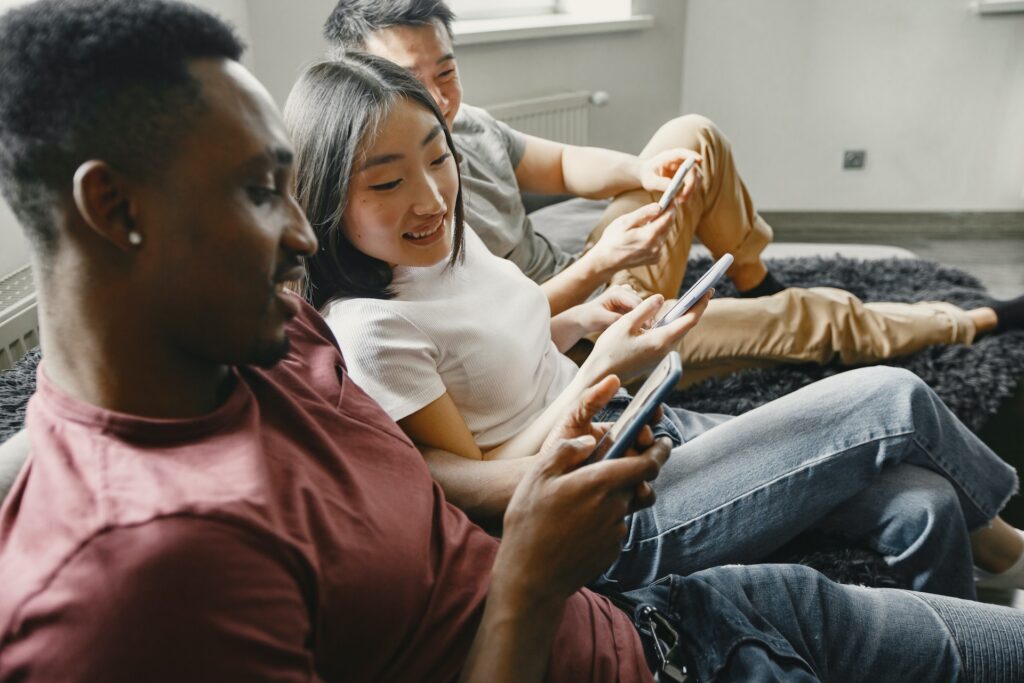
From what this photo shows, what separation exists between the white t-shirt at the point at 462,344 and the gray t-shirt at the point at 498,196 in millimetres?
417

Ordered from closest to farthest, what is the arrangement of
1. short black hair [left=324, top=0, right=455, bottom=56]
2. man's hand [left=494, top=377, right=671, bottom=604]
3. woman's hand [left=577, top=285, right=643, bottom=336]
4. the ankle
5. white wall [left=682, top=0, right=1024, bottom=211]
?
man's hand [left=494, top=377, right=671, bottom=604] < woman's hand [left=577, top=285, right=643, bottom=336] < short black hair [left=324, top=0, right=455, bottom=56] < the ankle < white wall [left=682, top=0, right=1024, bottom=211]

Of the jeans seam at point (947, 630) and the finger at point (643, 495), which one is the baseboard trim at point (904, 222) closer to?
the jeans seam at point (947, 630)

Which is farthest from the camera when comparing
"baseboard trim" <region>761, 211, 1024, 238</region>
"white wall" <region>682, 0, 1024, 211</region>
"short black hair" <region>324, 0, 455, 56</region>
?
"baseboard trim" <region>761, 211, 1024, 238</region>

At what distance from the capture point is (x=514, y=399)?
1126mm

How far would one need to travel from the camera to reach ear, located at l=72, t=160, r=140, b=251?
0.51 m

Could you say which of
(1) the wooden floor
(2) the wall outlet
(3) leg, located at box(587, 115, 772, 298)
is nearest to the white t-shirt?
(3) leg, located at box(587, 115, 772, 298)

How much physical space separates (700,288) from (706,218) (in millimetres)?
894

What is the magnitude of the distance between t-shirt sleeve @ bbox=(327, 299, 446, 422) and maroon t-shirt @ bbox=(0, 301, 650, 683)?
0.19 m

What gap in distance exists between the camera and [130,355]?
56cm

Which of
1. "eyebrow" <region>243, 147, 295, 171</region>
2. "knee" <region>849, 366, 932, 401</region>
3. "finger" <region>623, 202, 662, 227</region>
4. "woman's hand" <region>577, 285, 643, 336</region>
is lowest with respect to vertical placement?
"woman's hand" <region>577, 285, 643, 336</region>

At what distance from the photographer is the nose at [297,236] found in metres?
0.60

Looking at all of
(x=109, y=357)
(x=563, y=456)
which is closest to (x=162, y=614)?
(x=109, y=357)

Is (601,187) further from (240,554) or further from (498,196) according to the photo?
(240,554)

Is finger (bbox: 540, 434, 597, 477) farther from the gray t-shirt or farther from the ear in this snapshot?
the gray t-shirt
